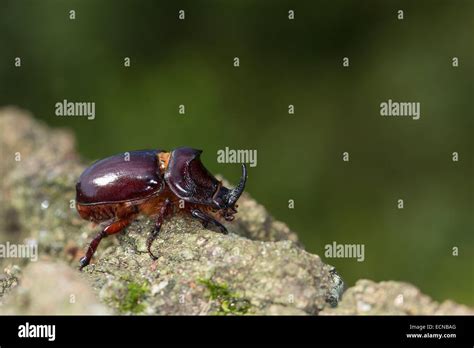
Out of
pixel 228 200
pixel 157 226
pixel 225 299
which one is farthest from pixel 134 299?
pixel 228 200

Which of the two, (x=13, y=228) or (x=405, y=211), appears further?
(x=405, y=211)

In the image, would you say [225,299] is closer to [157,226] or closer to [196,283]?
[196,283]

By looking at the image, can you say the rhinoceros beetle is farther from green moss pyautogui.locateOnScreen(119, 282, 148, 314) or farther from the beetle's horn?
green moss pyautogui.locateOnScreen(119, 282, 148, 314)

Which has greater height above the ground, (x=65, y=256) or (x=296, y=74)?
(x=296, y=74)

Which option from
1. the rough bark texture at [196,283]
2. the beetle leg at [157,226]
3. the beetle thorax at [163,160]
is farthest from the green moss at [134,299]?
the beetle thorax at [163,160]
